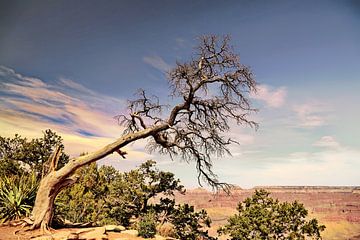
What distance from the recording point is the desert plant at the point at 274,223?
17.2m

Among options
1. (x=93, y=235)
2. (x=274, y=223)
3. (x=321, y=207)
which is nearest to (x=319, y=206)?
(x=321, y=207)

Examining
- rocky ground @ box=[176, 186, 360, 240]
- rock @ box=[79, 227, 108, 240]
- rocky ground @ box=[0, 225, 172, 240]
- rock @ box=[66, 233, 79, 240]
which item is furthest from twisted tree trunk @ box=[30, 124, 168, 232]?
rocky ground @ box=[176, 186, 360, 240]

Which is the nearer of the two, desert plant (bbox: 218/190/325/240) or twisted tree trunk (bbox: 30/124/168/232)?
twisted tree trunk (bbox: 30/124/168/232)

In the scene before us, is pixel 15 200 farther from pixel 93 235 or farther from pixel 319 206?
pixel 319 206

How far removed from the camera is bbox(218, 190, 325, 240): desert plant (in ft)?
56.6

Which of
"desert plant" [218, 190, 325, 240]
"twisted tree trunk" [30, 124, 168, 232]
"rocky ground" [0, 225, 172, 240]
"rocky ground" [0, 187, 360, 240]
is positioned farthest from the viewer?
"rocky ground" [0, 187, 360, 240]

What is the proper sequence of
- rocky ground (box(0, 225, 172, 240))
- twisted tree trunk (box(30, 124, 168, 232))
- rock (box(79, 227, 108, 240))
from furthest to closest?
twisted tree trunk (box(30, 124, 168, 232)) < rock (box(79, 227, 108, 240)) < rocky ground (box(0, 225, 172, 240))

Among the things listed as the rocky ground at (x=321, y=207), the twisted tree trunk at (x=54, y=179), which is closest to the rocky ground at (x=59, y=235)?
the twisted tree trunk at (x=54, y=179)

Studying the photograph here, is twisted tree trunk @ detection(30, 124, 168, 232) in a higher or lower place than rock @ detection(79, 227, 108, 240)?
higher

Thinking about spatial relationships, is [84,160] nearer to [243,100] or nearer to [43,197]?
[43,197]

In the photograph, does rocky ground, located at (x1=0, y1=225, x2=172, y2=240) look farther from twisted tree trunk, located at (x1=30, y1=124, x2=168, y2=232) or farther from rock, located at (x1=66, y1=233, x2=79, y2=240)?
twisted tree trunk, located at (x1=30, y1=124, x2=168, y2=232)

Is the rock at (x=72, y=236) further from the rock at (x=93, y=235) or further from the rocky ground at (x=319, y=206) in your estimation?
the rocky ground at (x=319, y=206)

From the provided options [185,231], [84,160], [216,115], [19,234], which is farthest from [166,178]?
[19,234]

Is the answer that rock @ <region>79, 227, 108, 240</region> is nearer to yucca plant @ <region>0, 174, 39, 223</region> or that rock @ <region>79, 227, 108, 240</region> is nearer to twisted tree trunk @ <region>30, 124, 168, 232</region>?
twisted tree trunk @ <region>30, 124, 168, 232</region>
